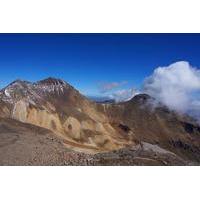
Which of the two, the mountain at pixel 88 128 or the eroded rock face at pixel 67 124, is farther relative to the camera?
the eroded rock face at pixel 67 124

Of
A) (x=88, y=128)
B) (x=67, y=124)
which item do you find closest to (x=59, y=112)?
(x=67, y=124)

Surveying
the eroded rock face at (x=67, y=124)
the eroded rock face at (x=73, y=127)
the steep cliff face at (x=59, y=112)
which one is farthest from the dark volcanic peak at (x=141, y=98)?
the eroded rock face at (x=73, y=127)

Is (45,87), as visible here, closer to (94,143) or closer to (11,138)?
(94,143)

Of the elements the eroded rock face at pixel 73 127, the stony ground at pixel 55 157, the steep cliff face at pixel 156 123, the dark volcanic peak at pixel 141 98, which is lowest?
the stony ground at pixel 55 157

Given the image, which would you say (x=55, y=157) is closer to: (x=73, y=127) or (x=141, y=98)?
(x=73, y=127)

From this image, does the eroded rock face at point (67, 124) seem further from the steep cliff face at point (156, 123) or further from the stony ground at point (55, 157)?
the stony ground at point (55, 157)

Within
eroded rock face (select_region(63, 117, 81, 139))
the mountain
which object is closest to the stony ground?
the mountain
